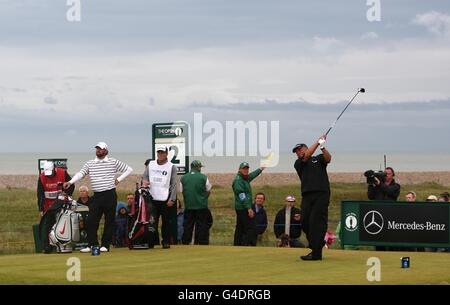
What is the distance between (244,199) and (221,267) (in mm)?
4823

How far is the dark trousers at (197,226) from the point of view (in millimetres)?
21453

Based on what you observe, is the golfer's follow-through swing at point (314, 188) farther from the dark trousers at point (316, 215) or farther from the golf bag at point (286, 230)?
the golf bag at point (286, 230)

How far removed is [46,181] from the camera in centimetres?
→ 2041

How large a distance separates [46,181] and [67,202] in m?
1.27

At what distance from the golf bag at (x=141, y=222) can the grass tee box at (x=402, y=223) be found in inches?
143

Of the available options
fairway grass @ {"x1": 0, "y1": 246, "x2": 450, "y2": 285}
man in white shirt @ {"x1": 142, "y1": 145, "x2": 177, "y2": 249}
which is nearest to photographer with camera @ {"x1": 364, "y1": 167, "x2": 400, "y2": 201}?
fairway grass @ {"x1": 0, "y1": 246, "x2": 450, "y2": 285}

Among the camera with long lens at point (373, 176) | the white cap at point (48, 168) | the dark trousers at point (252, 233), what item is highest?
the white cap at point (48, 168)

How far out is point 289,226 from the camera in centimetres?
2125

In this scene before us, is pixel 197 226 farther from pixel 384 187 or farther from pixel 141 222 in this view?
pixel 384 187

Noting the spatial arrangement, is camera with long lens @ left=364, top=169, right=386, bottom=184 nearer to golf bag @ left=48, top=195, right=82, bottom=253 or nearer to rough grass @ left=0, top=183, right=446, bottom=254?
rough grass @ left=0, top=183, right=446, bottom=254

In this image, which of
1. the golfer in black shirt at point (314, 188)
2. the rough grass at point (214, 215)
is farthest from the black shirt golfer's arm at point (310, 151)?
the rough grass at point (214, 215)

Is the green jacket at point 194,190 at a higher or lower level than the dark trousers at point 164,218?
higher

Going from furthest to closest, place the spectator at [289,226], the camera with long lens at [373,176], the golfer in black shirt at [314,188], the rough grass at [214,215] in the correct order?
the rough grass at [214,215] < the spectator at [289,226] < the camera with long lens at [373,176] < the golfer in black shirt at [314,188]

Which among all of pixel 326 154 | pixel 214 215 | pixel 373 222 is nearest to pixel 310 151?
pixel 326 154
